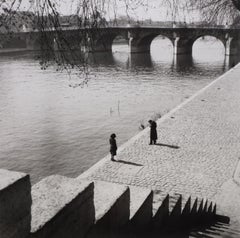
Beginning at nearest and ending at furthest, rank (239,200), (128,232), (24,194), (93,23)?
(24,194), (128,232), (93,23), (239,200)

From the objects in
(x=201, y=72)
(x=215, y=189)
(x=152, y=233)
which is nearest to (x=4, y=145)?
(x=215, y=189)

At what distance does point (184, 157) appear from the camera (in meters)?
12.5

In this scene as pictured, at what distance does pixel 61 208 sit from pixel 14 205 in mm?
432

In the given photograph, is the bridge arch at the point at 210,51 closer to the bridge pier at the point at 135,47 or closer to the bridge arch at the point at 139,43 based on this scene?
the bridge arch at the point at 139,43

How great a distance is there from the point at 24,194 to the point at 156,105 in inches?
985

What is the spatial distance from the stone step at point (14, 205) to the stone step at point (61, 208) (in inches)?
4.6

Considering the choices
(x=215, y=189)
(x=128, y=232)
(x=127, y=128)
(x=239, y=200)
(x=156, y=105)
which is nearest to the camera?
(x=128, y=232)

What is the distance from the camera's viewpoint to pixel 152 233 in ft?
12.9

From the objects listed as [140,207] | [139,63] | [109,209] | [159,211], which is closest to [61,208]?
[109,209]

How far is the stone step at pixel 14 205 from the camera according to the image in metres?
1.78

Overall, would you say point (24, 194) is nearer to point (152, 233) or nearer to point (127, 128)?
point (152, 233)

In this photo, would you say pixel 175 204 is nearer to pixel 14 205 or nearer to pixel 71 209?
pixel 71 209

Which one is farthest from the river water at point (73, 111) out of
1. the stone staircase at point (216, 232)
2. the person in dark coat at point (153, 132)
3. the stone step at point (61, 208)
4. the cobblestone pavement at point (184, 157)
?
the stone step at point (61, 208)

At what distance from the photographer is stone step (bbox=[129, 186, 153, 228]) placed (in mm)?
3317
